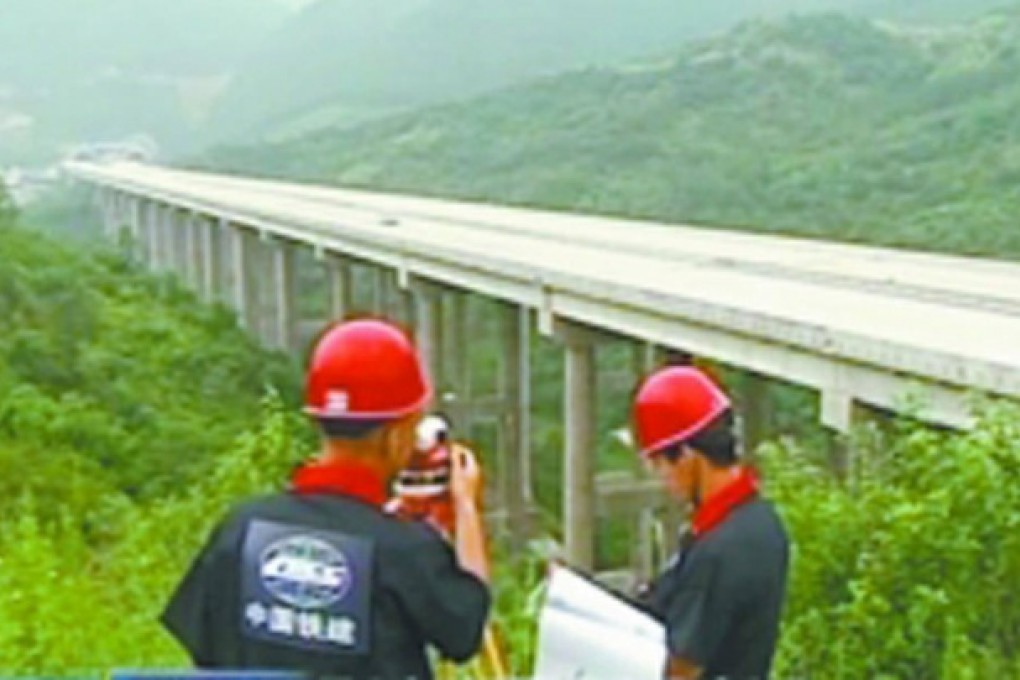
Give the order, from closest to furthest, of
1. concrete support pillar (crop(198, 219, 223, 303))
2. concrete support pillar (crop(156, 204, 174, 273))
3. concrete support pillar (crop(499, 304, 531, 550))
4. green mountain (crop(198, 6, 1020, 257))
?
1. concrete support pillar (crop(499, 304, 531, 550))
2. green mountain (crop(198, 6, 1020, 257))
3. concrete support pillar (crop(198, 219, 223, 303))
4. concrete support pillar (crop(156, 204, 174, 273))

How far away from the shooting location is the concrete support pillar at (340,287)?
29188mm

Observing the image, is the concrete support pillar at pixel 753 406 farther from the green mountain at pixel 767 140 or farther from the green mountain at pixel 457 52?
the green mountain at pixel 457 52

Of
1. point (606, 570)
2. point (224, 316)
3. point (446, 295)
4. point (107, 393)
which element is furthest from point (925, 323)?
point (224, 316)

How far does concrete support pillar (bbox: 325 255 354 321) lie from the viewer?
1149 inches

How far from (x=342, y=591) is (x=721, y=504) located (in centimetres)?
79

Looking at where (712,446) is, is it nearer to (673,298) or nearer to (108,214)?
(673,298)

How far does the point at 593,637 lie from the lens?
303 cm

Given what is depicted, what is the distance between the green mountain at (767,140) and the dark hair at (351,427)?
88.8ft

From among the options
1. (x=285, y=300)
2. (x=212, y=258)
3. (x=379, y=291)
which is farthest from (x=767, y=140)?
(x=379, y=291)

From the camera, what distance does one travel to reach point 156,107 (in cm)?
14300

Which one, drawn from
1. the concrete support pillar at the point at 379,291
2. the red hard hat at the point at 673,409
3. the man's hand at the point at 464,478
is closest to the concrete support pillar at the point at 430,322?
the concrete support pillar at the point at 379,291

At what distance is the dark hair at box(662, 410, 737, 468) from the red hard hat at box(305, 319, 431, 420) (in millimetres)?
542

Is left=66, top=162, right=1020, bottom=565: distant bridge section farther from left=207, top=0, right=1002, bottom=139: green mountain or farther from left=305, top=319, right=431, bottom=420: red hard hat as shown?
left=207, top=0, right=1002, bottom=139: green mountain

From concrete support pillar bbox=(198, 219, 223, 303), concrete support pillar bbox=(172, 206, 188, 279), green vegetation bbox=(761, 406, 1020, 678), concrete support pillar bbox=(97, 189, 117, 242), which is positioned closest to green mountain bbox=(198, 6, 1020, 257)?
concrete support pillar bbox=(97, 189, 117, 242)
